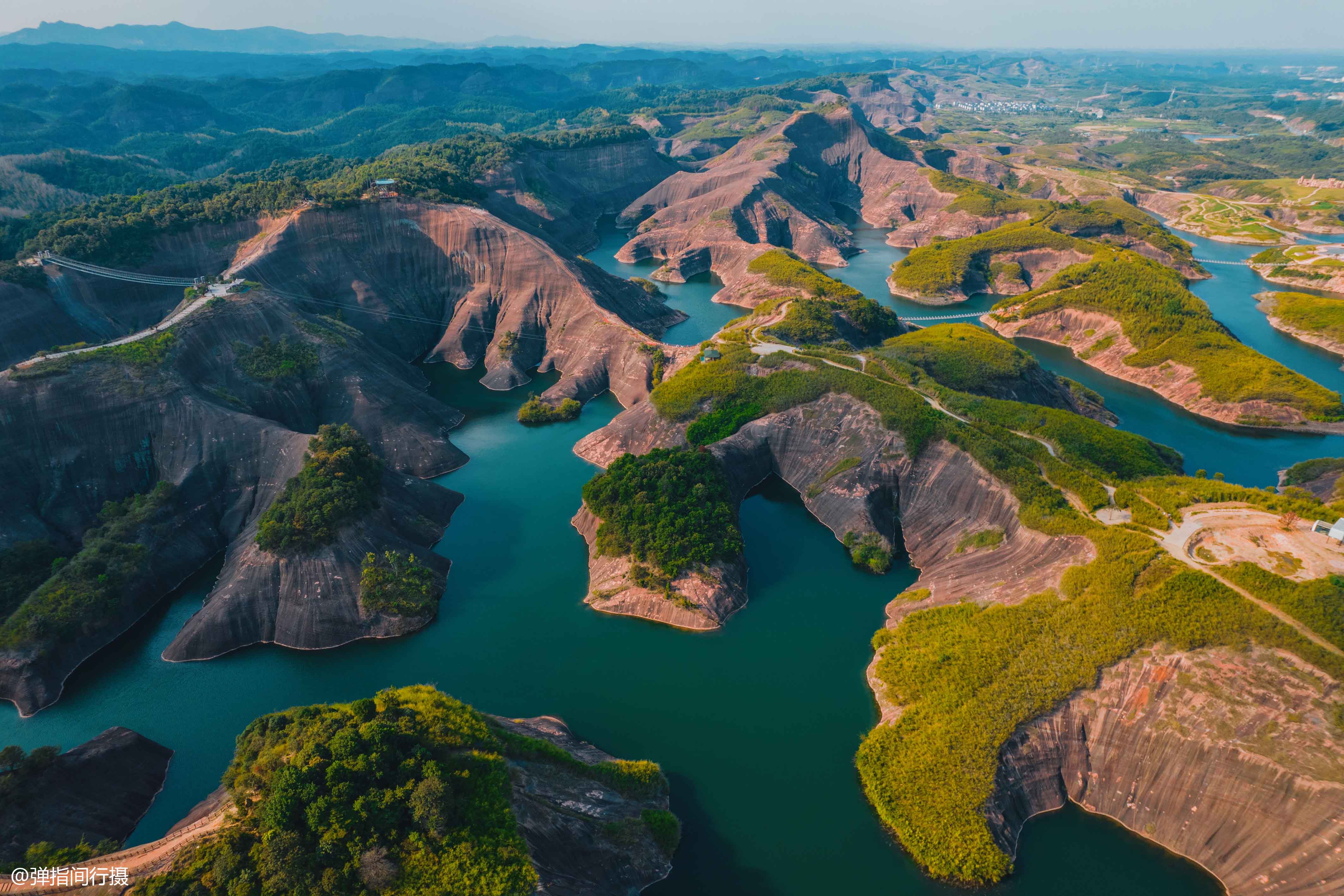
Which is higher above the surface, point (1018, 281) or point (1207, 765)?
point (1207, 765)

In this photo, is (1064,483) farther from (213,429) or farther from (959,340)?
(213,429)

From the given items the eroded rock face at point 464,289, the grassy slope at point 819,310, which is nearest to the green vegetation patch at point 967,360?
the grassy slope at point 819,310

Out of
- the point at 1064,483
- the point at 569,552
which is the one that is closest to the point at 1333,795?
the point at 1064,483

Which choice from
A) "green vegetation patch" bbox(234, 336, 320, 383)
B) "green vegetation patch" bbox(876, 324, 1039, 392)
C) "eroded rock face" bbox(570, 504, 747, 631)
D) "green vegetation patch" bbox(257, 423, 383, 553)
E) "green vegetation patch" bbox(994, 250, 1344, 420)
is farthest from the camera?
"green vegetation patch" bbox(994, 250, 1344, 420)

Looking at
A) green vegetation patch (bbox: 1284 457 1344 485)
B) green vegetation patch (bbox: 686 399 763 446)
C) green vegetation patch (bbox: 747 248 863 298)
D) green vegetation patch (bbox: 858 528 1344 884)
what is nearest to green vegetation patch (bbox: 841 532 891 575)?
green vegetation patch (bbox: 858 528 1344 884)

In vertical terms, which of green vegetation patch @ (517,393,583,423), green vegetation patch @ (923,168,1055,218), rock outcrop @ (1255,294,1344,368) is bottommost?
rock outcrop @ (1255,294,1344,368)

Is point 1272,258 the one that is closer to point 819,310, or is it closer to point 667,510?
point 819,310

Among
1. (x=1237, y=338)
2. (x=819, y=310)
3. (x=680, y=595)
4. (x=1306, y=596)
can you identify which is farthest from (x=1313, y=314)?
(x=680, y=595)

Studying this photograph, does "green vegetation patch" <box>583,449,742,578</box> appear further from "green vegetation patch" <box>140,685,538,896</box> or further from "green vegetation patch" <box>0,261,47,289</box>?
"green vegetation patch" <box>0,261,47,289</box>
